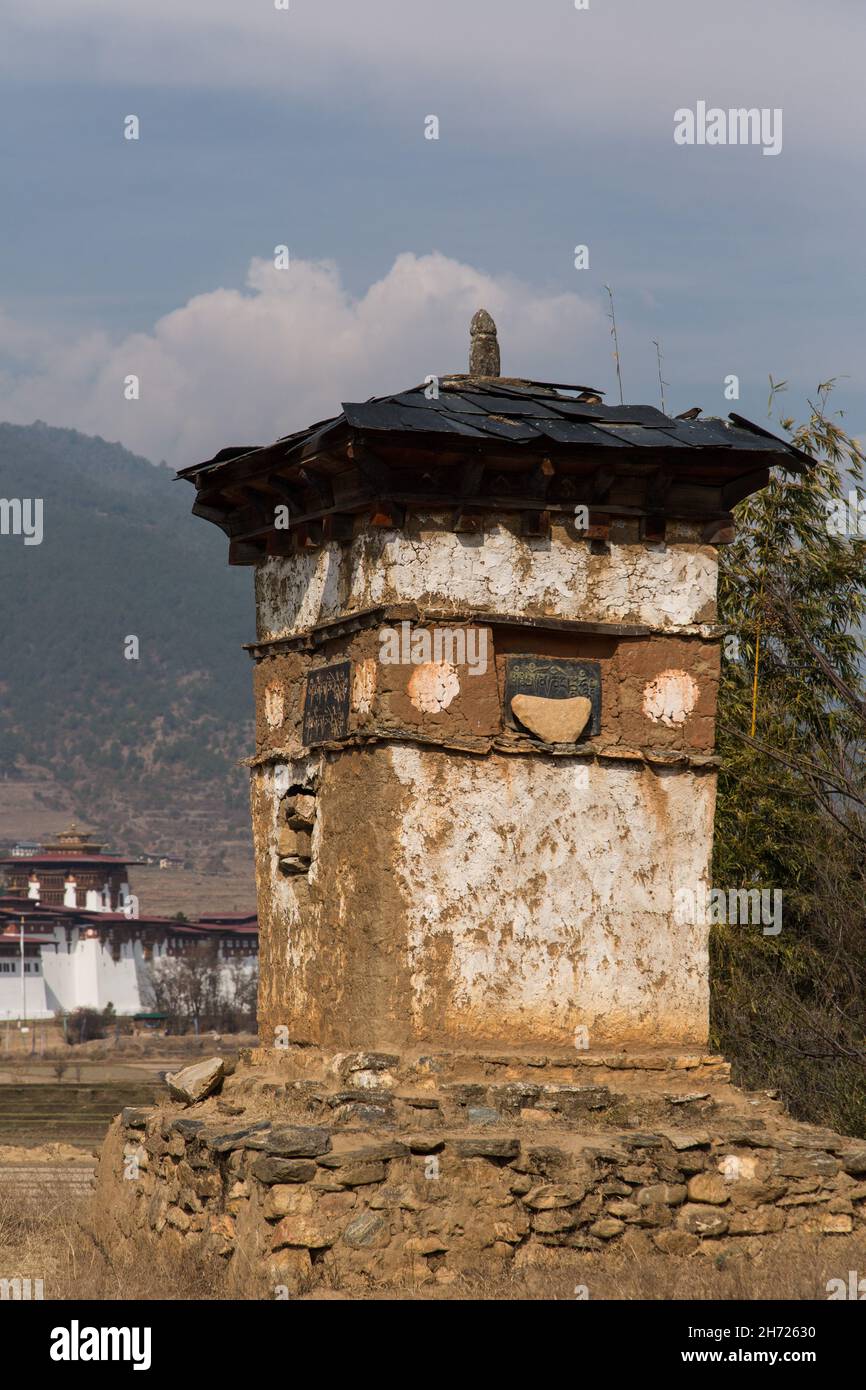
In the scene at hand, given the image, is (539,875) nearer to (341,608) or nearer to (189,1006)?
(341,608)

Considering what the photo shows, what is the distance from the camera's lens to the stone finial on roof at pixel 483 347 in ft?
42.6

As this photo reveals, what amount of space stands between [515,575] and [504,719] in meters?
0.97

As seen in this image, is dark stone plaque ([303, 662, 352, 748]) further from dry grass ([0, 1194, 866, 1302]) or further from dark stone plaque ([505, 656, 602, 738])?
dry grass ([0, 1194, 866, 1302])

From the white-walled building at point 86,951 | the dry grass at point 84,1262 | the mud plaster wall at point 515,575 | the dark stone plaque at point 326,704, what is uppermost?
the mud plaster wall at point 515,575

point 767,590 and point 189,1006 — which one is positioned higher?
point 767,590

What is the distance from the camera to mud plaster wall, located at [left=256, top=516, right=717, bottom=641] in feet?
37.6

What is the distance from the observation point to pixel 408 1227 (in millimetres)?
9969

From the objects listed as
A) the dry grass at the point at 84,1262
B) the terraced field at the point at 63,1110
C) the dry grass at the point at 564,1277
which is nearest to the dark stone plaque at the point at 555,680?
the dry grass at the point at 564,1277

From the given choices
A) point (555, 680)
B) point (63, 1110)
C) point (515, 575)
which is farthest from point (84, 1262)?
point (63, 1110)

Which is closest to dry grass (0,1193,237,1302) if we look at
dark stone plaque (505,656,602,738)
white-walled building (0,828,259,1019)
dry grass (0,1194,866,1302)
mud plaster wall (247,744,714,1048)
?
dry grass (0,1194,866,1302)

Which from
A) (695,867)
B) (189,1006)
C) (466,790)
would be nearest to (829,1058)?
(695,867)

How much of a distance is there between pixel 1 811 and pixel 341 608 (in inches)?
7262

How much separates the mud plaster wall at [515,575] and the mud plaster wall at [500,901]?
1035 mm

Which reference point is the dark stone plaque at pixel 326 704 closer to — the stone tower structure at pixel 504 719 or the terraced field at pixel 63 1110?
the stone tower structure at pixel 504 719
